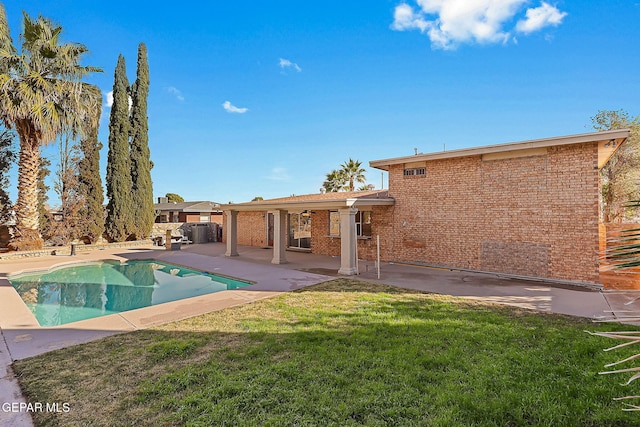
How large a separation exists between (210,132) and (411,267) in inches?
739

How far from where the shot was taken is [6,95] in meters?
14.3

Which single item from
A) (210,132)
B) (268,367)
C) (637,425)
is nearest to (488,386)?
(637,425)

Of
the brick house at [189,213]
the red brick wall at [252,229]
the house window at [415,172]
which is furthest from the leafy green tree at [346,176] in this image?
the house window at [415,172]

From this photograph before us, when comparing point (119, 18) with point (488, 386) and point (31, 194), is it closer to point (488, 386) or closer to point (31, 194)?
point (31, 194)

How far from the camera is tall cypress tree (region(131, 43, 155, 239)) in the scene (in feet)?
76.6

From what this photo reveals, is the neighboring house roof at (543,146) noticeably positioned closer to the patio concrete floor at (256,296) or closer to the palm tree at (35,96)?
the patio concrete floor at (256,296)

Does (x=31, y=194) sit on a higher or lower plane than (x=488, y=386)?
higher

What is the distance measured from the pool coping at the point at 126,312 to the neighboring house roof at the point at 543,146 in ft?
21.6

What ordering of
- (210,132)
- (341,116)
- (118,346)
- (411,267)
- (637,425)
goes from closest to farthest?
(637,425)
(118,346)
(411,267)
(341,116)
(210,132)

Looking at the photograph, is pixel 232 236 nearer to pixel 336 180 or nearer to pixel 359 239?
pixel 359 239

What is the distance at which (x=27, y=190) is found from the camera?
16.1 meters

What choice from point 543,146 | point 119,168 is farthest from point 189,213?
point 543,146

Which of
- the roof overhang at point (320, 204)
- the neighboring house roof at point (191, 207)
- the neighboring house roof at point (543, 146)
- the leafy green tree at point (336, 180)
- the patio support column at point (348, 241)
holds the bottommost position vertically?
the patio support column at point (348, 241)

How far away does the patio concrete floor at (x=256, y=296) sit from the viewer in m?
5.60
